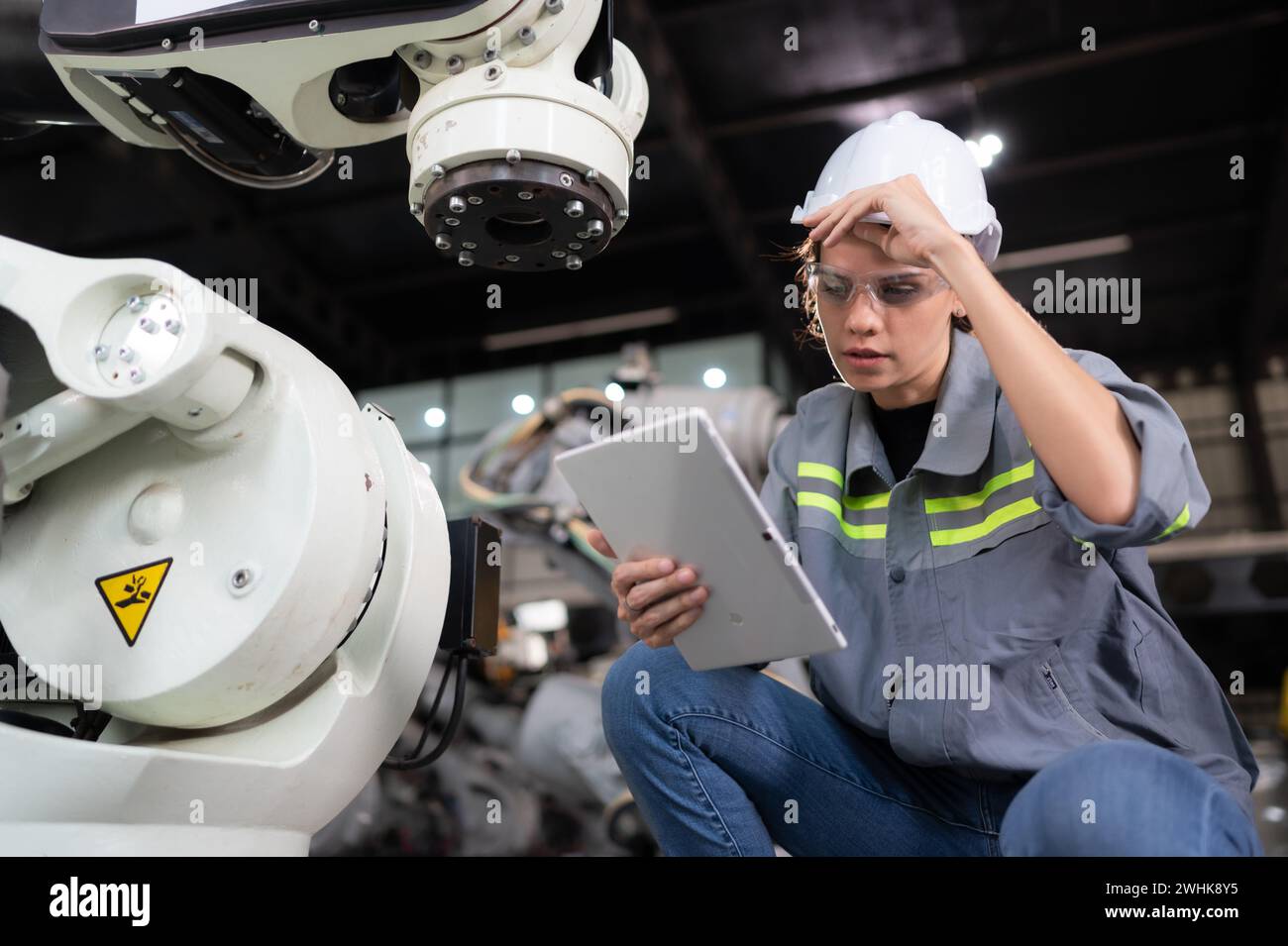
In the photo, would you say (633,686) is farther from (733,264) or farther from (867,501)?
(733,264)

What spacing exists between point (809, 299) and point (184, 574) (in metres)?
0.88

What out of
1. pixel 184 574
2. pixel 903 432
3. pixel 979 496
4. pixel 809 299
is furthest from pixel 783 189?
pixel 184 574

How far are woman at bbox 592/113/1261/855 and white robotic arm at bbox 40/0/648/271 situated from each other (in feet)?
1.00

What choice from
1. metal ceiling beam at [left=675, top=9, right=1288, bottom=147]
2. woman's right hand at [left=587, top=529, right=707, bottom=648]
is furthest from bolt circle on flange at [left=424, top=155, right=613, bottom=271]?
metal ceiling beam at [left=675, top=9, right=1288, bottom=147]

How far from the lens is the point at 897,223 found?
117 centimetres

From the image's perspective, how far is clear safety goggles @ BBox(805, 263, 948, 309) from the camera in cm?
132

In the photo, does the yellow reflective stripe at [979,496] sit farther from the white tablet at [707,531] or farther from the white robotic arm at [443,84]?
the white robotic arm at [443,84]

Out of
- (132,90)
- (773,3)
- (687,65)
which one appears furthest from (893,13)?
(132,90)

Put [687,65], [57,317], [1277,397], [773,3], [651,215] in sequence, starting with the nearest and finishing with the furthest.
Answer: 1. [57,317]
2. [773,3]
3. [687,65]
4. [651,215]
5. [1277,397]

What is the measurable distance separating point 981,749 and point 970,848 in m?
0.16

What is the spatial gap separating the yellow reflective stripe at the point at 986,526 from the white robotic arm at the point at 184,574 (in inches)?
24.0

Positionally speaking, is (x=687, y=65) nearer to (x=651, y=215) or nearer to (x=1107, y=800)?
(x=651, y=215)

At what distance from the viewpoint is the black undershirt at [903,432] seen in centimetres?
142

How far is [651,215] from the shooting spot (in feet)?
25.6
